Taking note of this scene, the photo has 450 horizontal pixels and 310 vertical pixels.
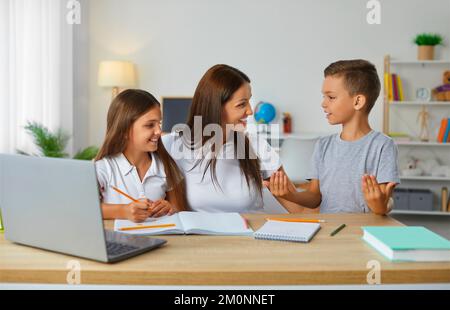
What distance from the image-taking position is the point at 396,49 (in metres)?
5.13

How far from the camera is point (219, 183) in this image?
1.91m

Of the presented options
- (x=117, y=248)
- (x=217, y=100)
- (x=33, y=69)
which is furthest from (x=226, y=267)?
(x=33, y=69)

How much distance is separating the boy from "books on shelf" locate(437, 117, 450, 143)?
10.7 ft

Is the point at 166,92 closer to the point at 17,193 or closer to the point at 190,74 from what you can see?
the point at 190,74

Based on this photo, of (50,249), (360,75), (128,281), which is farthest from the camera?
(360,75)

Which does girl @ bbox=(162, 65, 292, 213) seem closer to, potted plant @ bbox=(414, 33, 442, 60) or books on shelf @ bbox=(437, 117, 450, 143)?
books on shelf @ bbox=(437, 117, 450, 143)

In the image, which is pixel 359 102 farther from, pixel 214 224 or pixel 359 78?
pixel 214 224

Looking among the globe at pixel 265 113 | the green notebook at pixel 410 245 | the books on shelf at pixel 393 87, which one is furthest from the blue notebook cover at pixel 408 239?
the books on shelf at pixel 393 87

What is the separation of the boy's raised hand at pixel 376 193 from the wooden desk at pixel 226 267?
0.36 metres

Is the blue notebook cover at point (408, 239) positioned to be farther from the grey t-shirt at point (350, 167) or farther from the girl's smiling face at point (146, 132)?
the girl's smiling face at point (146, 132)

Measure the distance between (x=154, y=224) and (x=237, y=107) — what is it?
2.07 feet

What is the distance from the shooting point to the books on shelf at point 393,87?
4.93 metres
